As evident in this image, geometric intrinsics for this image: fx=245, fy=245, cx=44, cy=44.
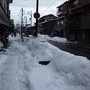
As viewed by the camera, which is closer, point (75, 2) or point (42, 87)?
point (42, 87)

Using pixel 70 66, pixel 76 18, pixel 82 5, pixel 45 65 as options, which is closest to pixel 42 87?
pixel 70 66

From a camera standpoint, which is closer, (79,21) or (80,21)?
(80,21)

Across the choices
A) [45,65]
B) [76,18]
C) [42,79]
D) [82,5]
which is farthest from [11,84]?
[76,18]

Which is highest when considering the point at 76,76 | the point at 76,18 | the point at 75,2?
the point at 75,2

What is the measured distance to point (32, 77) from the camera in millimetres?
10859

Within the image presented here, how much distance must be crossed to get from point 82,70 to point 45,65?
19.1 ft

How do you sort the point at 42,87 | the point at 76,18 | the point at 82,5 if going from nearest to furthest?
the point at 42,87 → the point at 82,5 → the point at 76,18

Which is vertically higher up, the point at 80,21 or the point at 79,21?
the point at 79,21

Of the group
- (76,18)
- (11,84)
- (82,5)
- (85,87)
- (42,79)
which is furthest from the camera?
(76,18)

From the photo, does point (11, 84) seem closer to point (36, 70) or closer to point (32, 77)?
point (32, 77)

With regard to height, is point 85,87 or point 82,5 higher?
point 82,5

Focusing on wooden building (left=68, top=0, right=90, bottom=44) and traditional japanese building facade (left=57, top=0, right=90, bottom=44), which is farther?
traditional japanese building facade (left=57, top=0, right=90, bottom=44)

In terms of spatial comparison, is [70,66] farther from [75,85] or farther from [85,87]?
[85,87]

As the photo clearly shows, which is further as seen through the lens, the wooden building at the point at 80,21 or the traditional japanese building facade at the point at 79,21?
the traditional japanese building facade at the point at 79,21
